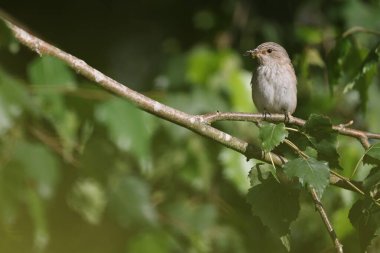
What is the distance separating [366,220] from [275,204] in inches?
9.9

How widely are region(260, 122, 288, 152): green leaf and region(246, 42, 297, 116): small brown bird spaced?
1.47m

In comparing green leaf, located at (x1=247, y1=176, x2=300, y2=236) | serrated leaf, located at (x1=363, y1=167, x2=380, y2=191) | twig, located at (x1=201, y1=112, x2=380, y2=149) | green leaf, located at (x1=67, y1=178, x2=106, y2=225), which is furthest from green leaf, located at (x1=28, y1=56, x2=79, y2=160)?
serrated leaf, located at (x1=363, y1=167, x2=380, y2=191)

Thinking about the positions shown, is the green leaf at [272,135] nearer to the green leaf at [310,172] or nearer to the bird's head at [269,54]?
the green leaf at [310,172]

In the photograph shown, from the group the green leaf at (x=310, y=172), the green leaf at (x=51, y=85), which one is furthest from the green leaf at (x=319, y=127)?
the green leaf at (x=51, y=85)

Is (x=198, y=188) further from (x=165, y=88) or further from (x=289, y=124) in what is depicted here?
(x=289, y=124)

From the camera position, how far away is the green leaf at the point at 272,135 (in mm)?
2342

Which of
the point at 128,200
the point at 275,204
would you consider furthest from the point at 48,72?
the point at 275,204

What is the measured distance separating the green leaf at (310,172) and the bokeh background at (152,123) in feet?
3.22

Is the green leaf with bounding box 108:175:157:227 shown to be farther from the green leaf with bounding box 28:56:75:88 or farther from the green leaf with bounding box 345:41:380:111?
the green leaf with bounding box 345:41:380:111

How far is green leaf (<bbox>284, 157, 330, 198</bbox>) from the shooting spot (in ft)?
7.36

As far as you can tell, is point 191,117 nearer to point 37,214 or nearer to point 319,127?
point 319,127

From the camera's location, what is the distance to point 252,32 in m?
6.13

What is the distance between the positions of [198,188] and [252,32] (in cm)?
135

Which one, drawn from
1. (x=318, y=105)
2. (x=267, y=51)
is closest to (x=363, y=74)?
(x=267, y=51)
